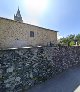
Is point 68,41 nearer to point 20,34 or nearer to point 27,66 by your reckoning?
point 20,34

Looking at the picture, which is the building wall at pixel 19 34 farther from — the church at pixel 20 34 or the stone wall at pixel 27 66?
A: the stone wall at pixel 27 66

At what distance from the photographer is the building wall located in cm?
1534

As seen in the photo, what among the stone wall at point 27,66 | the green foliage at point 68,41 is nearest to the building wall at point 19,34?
the green foliage at point 68,41

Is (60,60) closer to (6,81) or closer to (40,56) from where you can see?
(40,56)

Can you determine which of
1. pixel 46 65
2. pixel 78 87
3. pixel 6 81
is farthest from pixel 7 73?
pixel 78 87

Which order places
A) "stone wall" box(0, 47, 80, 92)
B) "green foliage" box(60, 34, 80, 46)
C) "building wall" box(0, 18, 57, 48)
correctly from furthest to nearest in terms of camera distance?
"green foliage" box(60, 34, 80, 46)
"building wall" box(0, 18, 57, 48)
"stone wall" box(0, 47, 80, 92)

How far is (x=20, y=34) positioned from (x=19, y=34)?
0.16 meters

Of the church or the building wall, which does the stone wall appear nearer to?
the church

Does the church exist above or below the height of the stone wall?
above

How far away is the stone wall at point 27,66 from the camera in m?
5.32

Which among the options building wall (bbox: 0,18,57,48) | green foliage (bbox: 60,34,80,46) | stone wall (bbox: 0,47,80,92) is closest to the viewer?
stone wall (bbox: 0,47,80,92)

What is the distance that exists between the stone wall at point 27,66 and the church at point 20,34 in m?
8.07

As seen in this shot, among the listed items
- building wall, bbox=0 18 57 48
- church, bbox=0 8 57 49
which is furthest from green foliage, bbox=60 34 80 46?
building wall, bbox=0 18 57 48

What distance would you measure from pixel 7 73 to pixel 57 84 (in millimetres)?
2714
